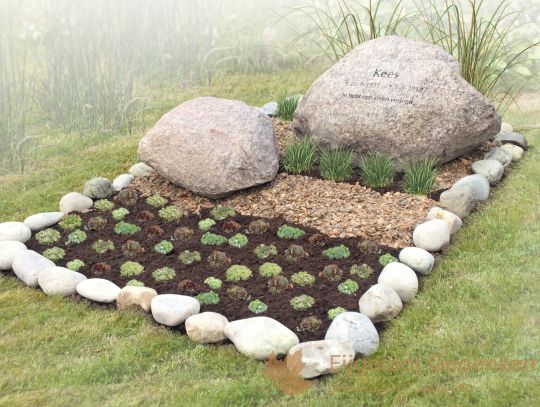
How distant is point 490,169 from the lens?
725 cm

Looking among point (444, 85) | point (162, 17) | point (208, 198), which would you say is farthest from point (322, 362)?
point (162, 17)

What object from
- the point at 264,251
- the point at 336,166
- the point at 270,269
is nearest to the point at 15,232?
the point at 264,251

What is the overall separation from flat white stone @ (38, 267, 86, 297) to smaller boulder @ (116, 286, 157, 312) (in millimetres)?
416

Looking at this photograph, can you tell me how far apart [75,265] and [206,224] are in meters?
1.20

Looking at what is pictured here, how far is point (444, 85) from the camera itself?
7004mm

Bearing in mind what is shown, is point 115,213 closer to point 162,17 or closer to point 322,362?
point 322,362

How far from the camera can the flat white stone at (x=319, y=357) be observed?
4590 mm

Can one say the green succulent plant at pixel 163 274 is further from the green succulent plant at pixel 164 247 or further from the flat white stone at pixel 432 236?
the flat white stone at pixel 432 236

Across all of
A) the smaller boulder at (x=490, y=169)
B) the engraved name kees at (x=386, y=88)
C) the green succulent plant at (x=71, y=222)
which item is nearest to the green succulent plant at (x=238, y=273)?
the green succulent plant at (x=71, y=222)

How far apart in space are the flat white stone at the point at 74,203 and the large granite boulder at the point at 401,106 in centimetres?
234

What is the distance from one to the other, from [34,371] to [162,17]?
282 inches

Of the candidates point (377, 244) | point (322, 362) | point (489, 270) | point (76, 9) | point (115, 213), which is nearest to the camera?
point (322, 362)

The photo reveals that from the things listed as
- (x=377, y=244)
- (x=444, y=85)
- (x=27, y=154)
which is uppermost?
(x=444, y=85)

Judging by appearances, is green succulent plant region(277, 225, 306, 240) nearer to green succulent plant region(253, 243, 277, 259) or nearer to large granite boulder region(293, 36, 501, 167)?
green succulent plant region(253, 243, 277, 259)
